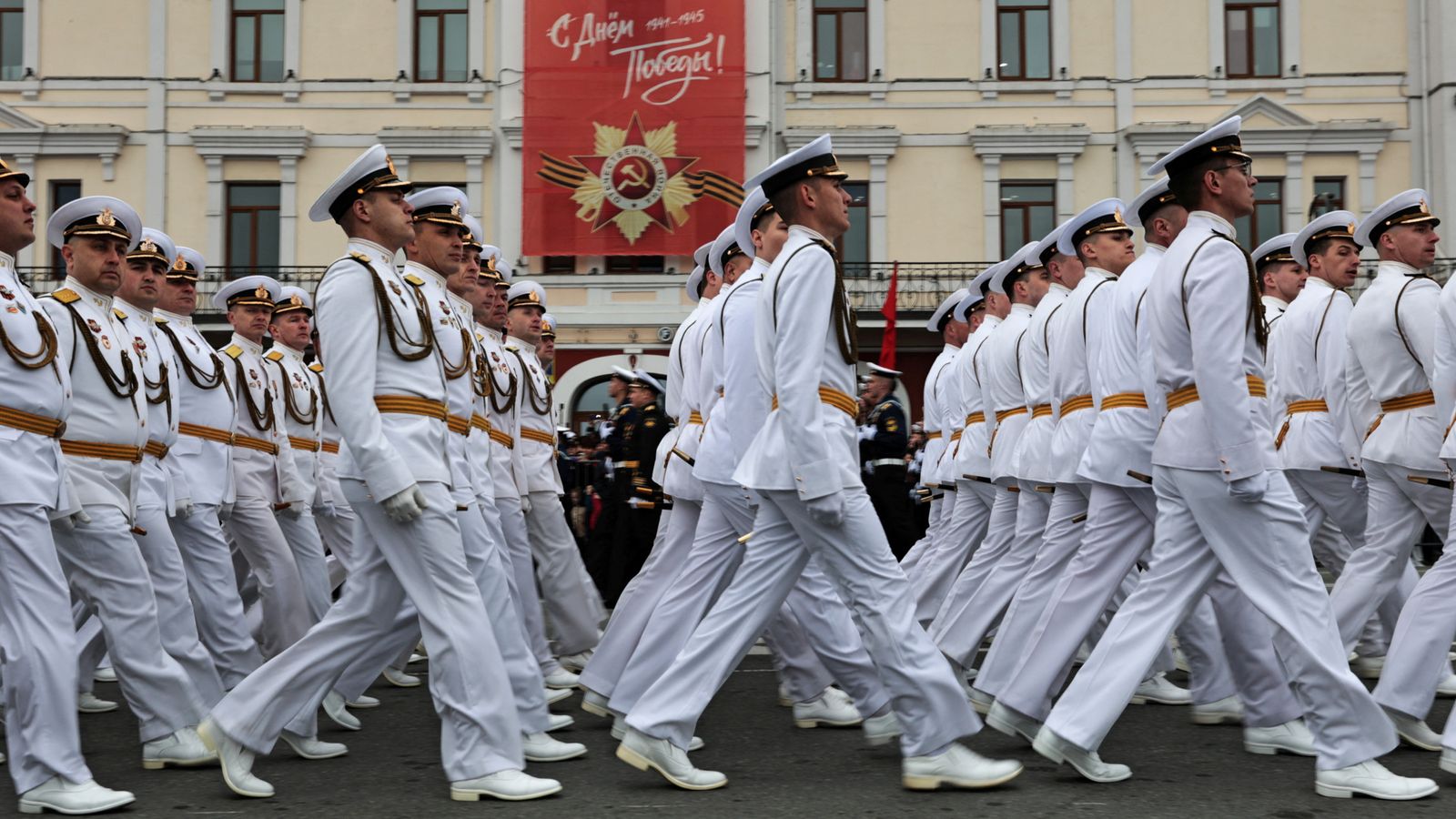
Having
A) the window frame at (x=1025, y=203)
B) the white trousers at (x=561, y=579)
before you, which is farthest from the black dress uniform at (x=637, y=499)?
the window frame at (x=1025, y=203)

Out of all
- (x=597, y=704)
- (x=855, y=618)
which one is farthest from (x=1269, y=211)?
(x=855, y=618)

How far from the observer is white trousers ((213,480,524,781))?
5.35 metres

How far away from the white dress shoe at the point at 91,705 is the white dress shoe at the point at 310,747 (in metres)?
1.86

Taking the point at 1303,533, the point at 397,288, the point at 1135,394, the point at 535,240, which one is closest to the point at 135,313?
the point at 397,288

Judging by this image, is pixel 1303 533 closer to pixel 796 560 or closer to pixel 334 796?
pixel 796 560

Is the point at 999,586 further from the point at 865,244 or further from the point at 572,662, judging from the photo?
the point at 865,244

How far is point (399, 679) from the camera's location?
8.47m

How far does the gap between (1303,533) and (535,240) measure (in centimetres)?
2349

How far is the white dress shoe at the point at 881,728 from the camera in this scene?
246 inches

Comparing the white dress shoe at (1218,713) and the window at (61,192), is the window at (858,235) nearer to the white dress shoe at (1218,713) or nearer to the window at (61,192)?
the window at (61,192)

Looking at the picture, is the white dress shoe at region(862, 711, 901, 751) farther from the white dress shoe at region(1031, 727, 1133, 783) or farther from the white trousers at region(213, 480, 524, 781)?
the white trousers at region(213, 480, 524, 781)

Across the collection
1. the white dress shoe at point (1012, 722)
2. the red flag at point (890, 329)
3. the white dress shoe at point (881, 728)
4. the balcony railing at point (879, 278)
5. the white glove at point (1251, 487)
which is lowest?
the white dress shoe at point (881, 728)

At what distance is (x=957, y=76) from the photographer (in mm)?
28641

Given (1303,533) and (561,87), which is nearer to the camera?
(1303,533)
